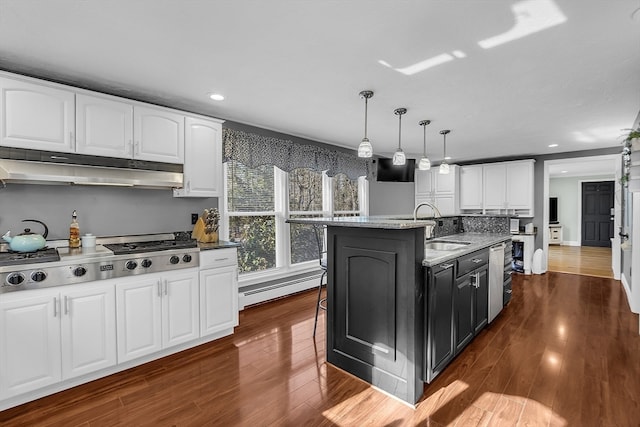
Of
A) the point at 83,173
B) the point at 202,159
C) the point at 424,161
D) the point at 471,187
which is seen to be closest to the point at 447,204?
the point at 471,187

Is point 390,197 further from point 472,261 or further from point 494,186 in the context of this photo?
point 472,261

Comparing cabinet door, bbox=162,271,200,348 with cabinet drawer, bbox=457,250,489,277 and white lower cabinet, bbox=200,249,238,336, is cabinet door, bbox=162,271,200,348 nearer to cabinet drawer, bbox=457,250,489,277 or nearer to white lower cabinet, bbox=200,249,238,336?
white lower cabinet, bbox=200,249,238,336

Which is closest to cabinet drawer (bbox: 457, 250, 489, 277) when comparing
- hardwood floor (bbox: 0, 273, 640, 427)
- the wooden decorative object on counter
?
hardwood floor (bbox: 0, 273, 640, 427)

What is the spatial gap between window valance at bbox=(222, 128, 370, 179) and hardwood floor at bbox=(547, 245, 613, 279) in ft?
15.5

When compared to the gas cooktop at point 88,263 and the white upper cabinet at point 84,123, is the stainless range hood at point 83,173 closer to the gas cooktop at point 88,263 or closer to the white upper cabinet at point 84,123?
the white upper cabinet at point 84,123

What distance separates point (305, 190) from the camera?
15.9 feet

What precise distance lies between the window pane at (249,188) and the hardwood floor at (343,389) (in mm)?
1535

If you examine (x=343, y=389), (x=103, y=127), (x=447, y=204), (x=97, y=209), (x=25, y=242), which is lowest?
(x=343, y=389)

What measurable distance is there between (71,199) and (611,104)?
5.19m

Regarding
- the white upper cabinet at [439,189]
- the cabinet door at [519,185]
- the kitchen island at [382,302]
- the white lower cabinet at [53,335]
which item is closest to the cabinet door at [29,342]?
the white lower cabinet at [53,335]

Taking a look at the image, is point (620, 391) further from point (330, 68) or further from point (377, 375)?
point (330, 68)

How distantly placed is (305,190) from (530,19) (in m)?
3.47

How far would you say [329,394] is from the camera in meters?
2.21

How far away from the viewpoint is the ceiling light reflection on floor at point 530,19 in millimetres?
1632
